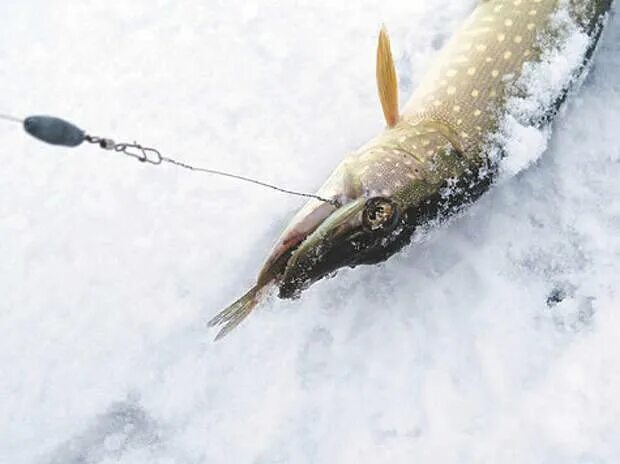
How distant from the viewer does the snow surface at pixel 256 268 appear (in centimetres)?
237

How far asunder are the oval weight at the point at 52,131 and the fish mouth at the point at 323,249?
0.73 meters

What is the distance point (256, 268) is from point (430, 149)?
2.43 feet

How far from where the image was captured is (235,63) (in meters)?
2.88

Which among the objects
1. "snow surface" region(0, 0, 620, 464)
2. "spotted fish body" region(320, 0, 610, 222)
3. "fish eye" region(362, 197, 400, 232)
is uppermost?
"spotted fish body" region(320, 0, 610, 222)

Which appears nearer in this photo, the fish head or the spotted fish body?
the fish head

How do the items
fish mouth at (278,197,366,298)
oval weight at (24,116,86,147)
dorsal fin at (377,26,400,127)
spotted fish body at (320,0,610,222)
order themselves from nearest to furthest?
oval weight at (24,116,86,147) < fish mouth at (278,197,366,298) < spotted fish body at (320,0,610,222) < dorsal fin at (377,26,400,127)

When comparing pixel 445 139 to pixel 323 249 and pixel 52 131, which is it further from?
Result: pixel 52 131

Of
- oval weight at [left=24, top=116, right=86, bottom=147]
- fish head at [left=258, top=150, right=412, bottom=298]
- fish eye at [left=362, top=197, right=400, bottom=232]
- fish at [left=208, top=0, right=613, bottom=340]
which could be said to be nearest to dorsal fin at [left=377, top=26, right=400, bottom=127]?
fish at [left=208, top=0, right=613, bottom=340]

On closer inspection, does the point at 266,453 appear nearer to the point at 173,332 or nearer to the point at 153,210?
the point at 173,332

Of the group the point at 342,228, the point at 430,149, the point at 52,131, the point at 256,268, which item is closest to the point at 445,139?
the point at 430,149

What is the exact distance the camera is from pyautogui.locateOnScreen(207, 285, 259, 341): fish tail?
2.21 meters

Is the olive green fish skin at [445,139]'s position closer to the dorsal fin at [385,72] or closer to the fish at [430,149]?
the fish at [430,149]

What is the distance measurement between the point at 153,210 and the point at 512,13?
4.82ft

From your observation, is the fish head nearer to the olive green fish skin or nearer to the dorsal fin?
the olive green fish skin
